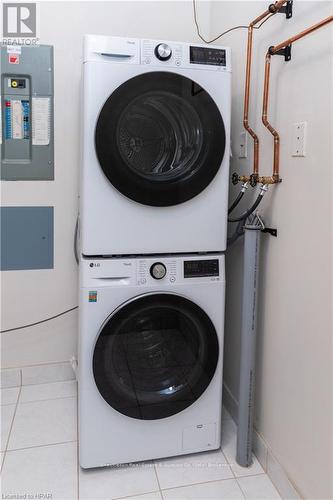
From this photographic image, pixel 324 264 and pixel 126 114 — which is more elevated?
pixel 126 114

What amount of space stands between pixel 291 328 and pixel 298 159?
0.63 meters

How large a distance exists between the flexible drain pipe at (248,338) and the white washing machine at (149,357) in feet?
0.37

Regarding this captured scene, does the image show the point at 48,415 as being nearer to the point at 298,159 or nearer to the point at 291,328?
the point at 291,328

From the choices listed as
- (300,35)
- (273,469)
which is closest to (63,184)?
(300,35)

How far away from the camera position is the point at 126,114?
1.70 meters

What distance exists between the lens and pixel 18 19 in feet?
7.37

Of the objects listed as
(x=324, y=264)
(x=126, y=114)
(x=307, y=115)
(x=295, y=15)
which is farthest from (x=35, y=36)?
(x=324, y=264)

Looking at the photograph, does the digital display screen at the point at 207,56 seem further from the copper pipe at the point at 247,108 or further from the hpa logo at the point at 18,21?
the hpa logo at the point at 18,21

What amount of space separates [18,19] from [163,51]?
1.02m

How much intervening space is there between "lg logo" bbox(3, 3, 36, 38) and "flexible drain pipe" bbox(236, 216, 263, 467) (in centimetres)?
154

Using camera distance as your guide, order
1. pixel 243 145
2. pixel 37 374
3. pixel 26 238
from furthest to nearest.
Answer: pixel 37 374, pixel 26 238, pixel 243 145

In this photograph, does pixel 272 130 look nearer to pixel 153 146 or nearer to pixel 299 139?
pixel 299 139

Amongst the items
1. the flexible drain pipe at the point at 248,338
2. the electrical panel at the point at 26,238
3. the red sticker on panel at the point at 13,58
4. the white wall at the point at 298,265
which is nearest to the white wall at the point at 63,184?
the electrical panel at the point at 26,238

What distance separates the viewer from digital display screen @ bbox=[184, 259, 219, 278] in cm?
183
